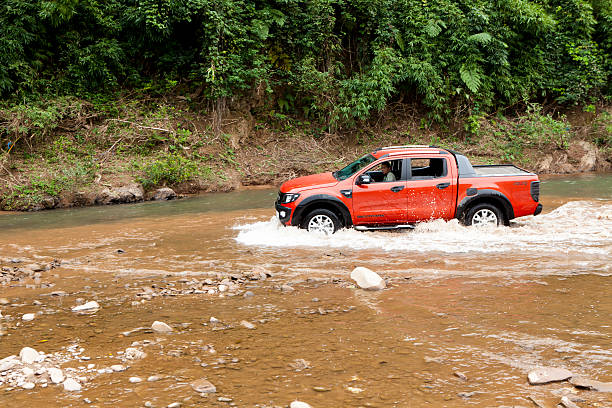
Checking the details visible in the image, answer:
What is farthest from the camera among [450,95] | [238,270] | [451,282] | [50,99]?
[450,95]

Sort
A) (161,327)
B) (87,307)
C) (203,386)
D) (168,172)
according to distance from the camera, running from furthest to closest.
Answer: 1. (168,172)
2. (87,307)
3. (161,327)
4. (203,386)

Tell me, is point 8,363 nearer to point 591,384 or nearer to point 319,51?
point 591,384

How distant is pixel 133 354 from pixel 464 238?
6772 millimetres

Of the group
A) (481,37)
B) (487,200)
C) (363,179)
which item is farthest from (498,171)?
(481,37)

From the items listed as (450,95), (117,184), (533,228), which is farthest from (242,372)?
(450,95)

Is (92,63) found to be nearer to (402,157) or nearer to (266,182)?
(266,182)

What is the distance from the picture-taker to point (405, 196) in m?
10.2

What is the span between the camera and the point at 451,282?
710cm

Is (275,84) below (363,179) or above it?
above

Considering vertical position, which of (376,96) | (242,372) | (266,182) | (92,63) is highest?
(92,63)

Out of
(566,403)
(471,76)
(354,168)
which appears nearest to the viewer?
(566,403)

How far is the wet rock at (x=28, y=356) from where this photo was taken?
4.58 m

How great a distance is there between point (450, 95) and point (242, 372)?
2217cm

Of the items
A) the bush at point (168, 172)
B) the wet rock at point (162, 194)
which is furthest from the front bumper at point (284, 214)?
the bush at point (168, 172)
